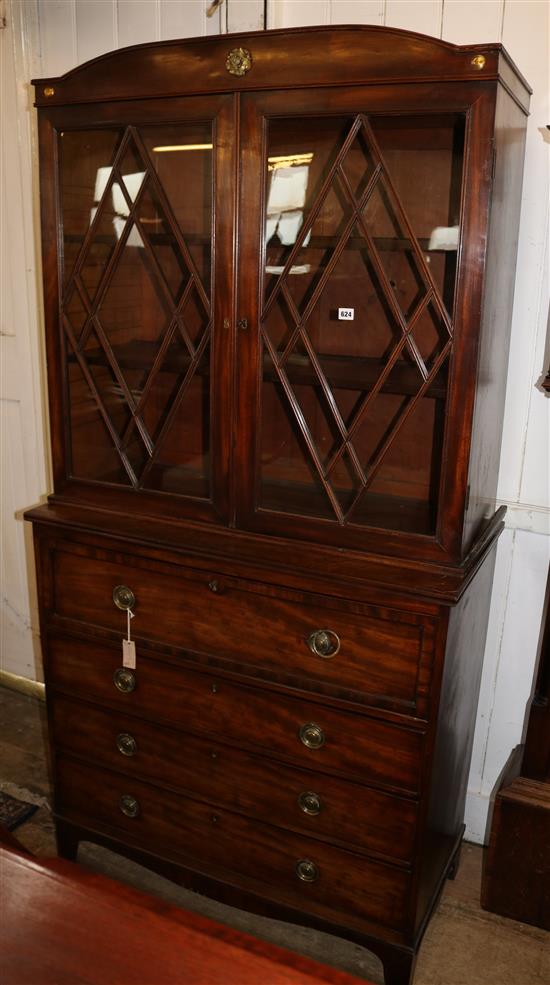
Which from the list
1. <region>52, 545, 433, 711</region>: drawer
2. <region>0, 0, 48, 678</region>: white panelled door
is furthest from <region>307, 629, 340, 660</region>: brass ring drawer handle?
<region>0, 0, 48, 678</region>: white panelled door

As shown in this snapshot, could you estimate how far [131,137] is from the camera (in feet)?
5.35

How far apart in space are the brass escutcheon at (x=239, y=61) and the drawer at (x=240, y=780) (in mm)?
1335

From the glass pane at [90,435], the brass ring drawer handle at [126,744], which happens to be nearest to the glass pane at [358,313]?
the glass pane at [90,435]

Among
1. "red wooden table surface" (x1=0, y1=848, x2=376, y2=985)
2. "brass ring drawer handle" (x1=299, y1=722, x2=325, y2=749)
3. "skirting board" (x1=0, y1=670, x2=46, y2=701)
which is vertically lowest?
"skirting board" (x1=0, y1=670, x2=46, y2=701)

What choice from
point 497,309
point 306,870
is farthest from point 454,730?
point 497,309

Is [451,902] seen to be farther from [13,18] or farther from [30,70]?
[13,18]

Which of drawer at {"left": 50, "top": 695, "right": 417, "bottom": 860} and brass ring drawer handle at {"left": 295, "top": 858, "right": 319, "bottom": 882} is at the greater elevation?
drawer at {"left": 50, "top": 695, "right": 417, "bottom": 860}

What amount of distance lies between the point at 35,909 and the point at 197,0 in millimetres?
2001

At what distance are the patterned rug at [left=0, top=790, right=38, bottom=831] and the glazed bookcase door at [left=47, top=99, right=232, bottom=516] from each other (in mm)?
975

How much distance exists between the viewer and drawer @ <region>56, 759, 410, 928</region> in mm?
1688

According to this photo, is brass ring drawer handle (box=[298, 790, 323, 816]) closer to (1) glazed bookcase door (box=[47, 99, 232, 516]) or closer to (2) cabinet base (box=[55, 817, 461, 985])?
(2) cabinet base (box=[55, 817, 461, 985])

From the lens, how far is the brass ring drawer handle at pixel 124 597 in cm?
181

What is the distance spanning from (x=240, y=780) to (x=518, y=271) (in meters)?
1.26

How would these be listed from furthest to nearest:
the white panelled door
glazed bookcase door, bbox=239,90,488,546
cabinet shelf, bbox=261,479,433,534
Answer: the white panelled door < cabinet shelf, bbox=261,479,433,534 < glazed bookcase door, bbox=239,90,488,546
